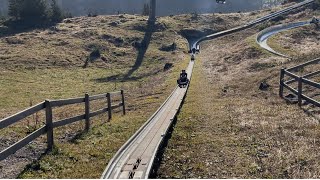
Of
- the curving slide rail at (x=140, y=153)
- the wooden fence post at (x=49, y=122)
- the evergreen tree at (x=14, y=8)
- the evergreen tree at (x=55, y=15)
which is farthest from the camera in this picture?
the evergreen tree at (x=55, y=15)

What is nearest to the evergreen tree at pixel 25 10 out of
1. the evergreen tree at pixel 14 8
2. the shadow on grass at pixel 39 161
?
the evergreen tree at pixel 14 8

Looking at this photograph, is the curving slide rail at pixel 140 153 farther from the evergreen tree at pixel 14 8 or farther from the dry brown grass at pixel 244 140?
the evergreen tree at pixel 14 8

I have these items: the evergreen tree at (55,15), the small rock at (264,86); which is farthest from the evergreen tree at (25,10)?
the small rock at (264,86)

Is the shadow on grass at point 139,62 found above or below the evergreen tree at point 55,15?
below

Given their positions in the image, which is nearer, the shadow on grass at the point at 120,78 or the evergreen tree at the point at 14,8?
the shadow on grass at the point at 120,78

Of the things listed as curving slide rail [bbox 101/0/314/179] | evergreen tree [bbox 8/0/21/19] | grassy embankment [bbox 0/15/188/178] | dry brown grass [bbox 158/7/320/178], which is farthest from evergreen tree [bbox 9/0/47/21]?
curving slide rail [bbox 101/0/314/179]

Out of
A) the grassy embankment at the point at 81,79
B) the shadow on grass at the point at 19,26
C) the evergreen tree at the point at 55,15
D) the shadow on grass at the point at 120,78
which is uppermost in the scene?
the evergreen tree at the point at 55,15

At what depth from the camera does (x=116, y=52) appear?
75.0 metres

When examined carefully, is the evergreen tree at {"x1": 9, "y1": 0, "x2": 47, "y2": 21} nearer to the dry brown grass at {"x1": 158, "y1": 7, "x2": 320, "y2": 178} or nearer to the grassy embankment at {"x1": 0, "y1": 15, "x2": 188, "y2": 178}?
the grassy embankment at {"x1": 0, "y1": 15, "x2": 188, "y2": 178}

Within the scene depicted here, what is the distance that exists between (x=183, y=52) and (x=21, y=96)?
47.1 m

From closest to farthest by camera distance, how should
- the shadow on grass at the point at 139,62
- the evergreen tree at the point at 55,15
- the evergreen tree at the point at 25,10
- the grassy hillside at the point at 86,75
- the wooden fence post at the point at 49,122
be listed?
1. the wooden fence post at the point at 49,122
2. the grassy hillside at the point at 86,75
3. the shadow on grass at the point at 139,62
4. the evergreen tree at the point at 25,10
5. the evergreen tree at the point at 55,15

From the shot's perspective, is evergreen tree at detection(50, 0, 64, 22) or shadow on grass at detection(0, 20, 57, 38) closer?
shadow on grass at detection(0, 20, 57, 38)

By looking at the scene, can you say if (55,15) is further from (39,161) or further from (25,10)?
(39,161)

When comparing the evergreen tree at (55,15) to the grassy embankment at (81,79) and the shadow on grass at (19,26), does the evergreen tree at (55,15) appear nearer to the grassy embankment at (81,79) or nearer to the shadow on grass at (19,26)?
the shadow on grass at (19,26)
